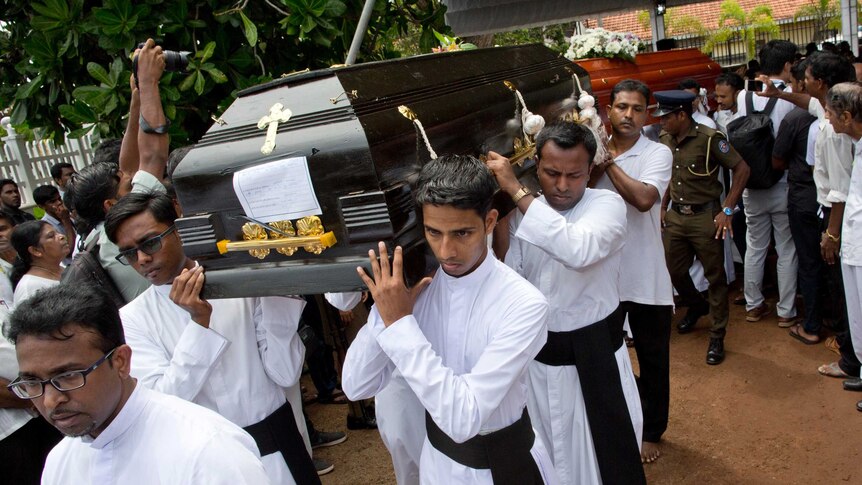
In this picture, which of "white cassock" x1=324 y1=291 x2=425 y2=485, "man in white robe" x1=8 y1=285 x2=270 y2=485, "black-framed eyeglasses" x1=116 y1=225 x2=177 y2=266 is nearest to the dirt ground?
"white cassock" x1=324 y1=291 x2=425 y2=485

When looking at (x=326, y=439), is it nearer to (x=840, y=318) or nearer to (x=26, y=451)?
(x=26, y=451)

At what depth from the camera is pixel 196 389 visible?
2.13 metres

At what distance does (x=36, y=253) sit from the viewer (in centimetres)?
349

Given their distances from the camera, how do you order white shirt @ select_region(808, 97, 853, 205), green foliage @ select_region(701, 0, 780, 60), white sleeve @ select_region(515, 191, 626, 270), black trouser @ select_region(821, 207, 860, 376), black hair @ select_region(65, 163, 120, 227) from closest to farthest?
1. white sleeve @ select_region(515, 191, 626, 270)
2. black hair @ select_region(65, 163, 120, 227)
3. white shirt @ select_region(808, 97, 853, 205)
4. black trouser @ select_region(821, 207, 860, 376)
5. green foliage @ select_region(701, 0, 780, 60)

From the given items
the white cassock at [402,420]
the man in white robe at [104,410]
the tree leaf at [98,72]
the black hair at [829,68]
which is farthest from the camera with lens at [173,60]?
the black hair at [829,68]

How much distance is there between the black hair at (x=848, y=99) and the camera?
3432 mm

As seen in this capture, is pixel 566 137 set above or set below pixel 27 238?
above

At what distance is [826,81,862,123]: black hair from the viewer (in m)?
3.43

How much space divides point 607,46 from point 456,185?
4967 millimetres

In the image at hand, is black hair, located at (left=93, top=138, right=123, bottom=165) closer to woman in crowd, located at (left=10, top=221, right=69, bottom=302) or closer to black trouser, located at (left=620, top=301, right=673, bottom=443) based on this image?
woman in crowd, located at (left=10, top=221, right=69, bottom=302)

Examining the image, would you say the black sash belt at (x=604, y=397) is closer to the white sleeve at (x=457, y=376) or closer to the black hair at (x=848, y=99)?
the white sleeve at (x=457, y=376)

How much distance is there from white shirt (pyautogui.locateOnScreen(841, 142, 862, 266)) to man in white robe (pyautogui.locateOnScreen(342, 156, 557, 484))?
2467 millimetres

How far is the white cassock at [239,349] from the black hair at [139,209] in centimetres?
25

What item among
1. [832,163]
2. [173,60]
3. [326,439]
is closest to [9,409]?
[173,60]
